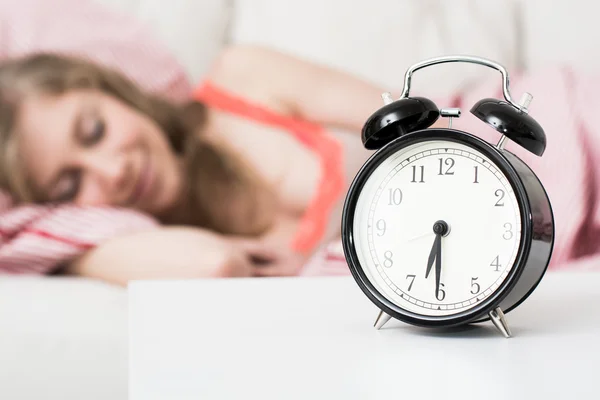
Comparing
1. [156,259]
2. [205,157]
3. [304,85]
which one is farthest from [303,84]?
[156,259]

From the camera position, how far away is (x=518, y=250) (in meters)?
0.64

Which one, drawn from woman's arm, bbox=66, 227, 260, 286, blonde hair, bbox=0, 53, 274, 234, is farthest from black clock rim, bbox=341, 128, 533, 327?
blonde hair, bbox=0, 53, 274, 234

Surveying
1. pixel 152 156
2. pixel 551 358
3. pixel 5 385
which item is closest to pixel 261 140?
pixel 152 156

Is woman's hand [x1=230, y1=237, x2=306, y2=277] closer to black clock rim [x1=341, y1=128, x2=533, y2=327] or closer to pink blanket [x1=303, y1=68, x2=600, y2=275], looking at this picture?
pink blanket [x1=303, y1=68, x2=600, y2=275]

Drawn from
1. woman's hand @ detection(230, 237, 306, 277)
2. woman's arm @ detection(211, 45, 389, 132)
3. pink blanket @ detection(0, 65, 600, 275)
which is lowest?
woman's hand @ detection(230, 237, 306, 277)

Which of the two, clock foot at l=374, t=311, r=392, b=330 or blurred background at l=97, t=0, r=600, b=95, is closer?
clock foot at l=374, t=311, r=392, b=330

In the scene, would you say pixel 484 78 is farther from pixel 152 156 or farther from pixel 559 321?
pixel 559 321

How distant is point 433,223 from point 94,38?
1.15 m

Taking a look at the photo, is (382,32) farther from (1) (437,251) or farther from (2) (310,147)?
(1) (437,251)

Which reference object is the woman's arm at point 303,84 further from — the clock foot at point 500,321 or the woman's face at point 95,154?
the clock foot at point 500,321

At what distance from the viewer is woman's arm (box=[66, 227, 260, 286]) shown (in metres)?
1.43

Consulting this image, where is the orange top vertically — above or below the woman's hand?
above

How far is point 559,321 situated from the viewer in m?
0.72

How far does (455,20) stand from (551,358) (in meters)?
1.34
